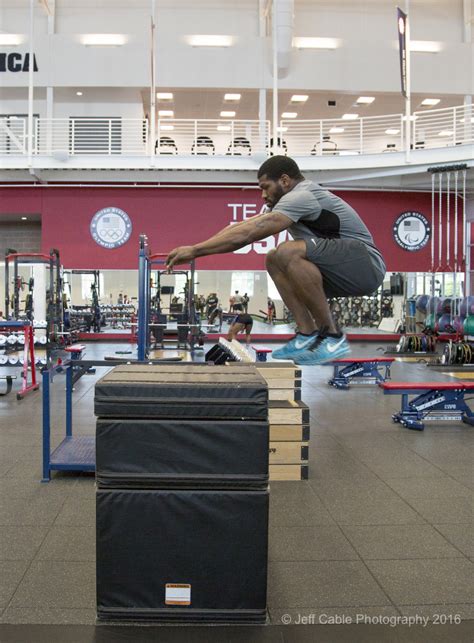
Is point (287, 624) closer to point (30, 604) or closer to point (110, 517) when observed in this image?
point (110, 517)

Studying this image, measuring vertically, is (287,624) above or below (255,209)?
below

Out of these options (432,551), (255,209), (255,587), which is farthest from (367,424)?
(255,209)

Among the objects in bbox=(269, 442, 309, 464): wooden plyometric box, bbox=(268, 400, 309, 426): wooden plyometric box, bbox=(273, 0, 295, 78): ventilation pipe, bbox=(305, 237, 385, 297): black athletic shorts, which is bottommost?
bbox=(269, 442, 309, 464): wooden plyometric box

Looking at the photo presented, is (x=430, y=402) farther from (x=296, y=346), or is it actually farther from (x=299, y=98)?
(x=299, y=98)

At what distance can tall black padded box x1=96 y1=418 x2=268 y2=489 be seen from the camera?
2877mm

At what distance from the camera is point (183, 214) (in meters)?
16.7

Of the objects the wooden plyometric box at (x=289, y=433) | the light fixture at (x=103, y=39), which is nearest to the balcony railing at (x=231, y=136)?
the light fixture at (x=103, y=39)

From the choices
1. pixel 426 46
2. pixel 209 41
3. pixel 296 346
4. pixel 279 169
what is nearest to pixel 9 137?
pixel 209 41

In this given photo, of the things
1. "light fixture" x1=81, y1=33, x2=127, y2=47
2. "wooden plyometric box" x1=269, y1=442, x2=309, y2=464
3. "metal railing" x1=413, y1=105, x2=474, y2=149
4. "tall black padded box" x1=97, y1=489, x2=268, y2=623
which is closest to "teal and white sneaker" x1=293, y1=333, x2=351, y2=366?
"tall black padded box" x1=97, y1=489, x2=268, y2=623

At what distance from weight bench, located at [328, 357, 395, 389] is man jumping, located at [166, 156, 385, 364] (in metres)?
8.07

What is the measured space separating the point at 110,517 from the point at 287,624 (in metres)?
1.00

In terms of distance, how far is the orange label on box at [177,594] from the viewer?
3.02 metres

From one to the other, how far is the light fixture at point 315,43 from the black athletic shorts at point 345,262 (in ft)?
55.3

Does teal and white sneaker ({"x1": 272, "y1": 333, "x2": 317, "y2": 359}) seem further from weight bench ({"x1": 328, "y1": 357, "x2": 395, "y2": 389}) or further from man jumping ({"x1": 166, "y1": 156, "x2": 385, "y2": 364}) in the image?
weight bench ({"x1": 328, "y1": 357, "x2": 395, "y2": 389})
